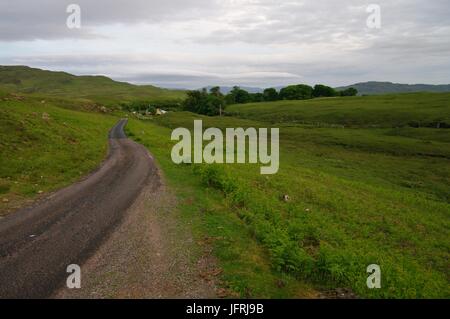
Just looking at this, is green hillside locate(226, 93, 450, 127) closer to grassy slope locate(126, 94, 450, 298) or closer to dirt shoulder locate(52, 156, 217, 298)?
grassy slope locate(126, 94, 450, 298)

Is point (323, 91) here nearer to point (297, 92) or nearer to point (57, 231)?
point (297, 92)

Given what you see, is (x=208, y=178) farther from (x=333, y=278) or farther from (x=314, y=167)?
(x=314, y=167)

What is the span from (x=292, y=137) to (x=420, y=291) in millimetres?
59746

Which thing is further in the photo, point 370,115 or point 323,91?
point 323,91

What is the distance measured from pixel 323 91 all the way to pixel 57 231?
194 meters

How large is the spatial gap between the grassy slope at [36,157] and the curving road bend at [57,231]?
1799 millimetres

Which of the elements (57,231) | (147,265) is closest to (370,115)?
(57,231)

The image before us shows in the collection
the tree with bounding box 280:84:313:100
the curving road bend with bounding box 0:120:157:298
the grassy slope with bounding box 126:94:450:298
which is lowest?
the grassy slope with bounding box 126:94:450:298

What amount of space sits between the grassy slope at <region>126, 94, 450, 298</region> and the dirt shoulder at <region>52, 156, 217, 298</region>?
962mm

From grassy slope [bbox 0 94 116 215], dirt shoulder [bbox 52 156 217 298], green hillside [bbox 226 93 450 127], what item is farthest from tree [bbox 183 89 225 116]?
dirt shoulder [bbox 52 156 217 298]

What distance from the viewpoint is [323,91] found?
19450 centimetres

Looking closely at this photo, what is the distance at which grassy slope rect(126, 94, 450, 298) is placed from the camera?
39.5ft

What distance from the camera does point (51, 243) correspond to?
44.4ft

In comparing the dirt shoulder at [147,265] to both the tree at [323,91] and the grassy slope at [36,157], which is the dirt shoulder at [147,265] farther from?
the tree at [323,91]
